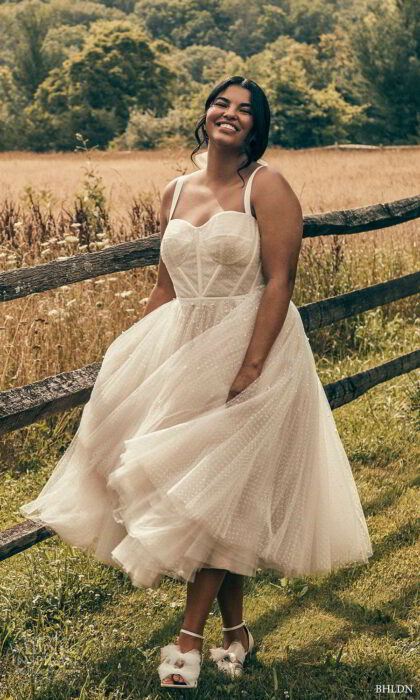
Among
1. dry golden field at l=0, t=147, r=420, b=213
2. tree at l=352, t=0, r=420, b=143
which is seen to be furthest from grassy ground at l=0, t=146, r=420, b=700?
tree at l=352, t=0, r=420, b=143

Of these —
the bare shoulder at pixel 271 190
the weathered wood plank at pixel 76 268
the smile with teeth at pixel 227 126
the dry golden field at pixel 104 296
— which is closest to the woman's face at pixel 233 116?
the smile with teeth at pixel 227 126

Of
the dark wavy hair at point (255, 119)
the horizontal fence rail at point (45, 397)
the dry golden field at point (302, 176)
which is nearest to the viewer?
the dark wavy hair at point (255, 119)

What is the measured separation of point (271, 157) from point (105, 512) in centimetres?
2813

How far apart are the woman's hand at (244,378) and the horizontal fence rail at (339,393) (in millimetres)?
998

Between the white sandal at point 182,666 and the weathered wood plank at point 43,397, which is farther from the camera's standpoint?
the weathered wood plank at point 43,397

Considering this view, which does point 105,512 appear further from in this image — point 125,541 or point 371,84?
point 371,84

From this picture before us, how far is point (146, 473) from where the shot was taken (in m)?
2.73

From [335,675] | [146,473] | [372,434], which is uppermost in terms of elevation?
[146,473]

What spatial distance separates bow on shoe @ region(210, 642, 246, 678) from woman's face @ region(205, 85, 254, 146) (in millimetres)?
1638

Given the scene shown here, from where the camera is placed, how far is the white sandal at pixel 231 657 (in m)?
2.98

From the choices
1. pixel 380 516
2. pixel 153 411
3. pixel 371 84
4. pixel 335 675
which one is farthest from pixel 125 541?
pixel 371 84

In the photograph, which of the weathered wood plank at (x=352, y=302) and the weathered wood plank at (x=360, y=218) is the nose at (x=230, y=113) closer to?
the weathered wood plank at (x=360, y=218)

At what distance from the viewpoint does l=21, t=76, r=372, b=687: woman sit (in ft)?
8.96

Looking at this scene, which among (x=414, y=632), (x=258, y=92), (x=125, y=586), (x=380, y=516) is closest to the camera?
(x=258, y=92)
